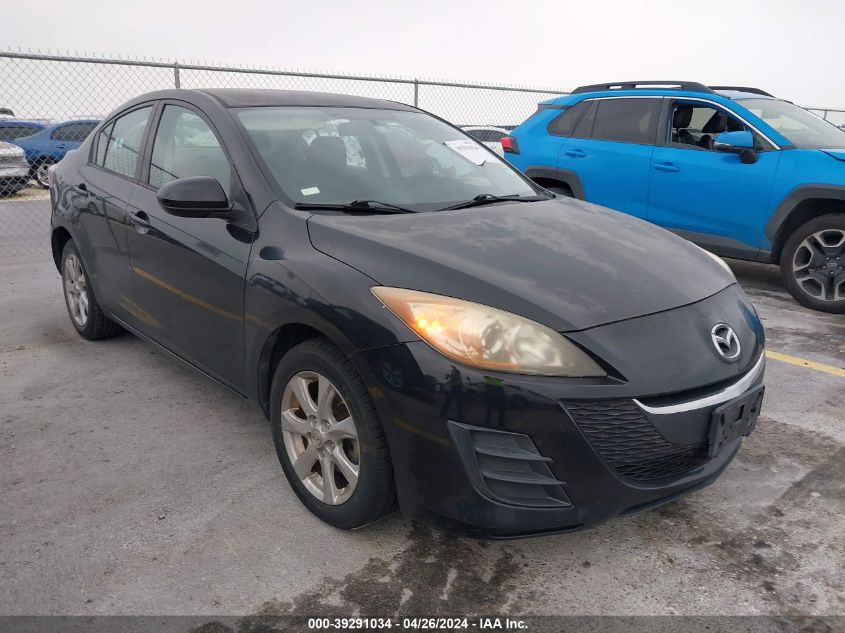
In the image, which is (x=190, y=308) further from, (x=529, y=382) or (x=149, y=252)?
(x=529, y=382)

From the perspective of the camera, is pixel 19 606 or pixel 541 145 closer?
pixel 19 606

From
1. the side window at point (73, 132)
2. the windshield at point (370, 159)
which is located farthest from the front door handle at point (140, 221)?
the side window at point (73, 132)

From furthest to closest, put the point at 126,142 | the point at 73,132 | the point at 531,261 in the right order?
the point at 73,132, the point at 126,142, the point at 531,261

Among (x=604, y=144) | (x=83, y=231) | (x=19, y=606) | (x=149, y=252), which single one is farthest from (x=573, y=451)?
(x=604, y=144)

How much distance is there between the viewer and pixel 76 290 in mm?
4582

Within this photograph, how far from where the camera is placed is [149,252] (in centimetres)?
344

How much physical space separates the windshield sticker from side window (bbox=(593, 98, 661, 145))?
3263 millimetres

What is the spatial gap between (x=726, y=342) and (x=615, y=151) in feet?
15.2

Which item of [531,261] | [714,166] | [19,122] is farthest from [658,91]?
[19,122]

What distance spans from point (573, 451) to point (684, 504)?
976mm

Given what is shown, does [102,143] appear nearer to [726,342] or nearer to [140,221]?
[140,221]

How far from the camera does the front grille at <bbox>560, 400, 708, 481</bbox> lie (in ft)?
6.81

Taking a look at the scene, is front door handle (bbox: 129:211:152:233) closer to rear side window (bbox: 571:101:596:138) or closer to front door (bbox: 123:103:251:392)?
front door (bbox: 123:103:251:392)

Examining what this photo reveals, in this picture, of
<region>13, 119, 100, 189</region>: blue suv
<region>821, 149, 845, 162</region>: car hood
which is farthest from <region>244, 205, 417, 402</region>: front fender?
<region>13, 119, 100, 189</region>: blue suv
